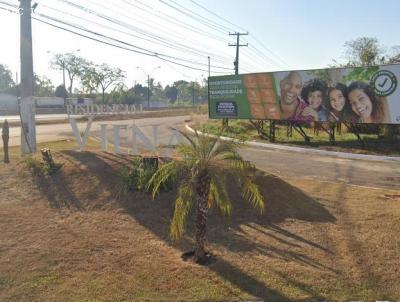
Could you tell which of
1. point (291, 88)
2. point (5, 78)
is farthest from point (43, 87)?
point (291, 88)

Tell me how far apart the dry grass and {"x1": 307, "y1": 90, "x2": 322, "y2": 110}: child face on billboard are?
11.9 meters

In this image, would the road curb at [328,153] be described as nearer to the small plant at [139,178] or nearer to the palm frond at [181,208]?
the small plant at [139,178]

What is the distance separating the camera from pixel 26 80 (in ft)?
45.2

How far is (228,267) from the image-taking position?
6.30 m

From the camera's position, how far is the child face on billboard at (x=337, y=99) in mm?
20891

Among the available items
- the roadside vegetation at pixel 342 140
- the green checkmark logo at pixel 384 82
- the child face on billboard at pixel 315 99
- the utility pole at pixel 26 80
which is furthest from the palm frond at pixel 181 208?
the child face on billboard at pixel 315 99

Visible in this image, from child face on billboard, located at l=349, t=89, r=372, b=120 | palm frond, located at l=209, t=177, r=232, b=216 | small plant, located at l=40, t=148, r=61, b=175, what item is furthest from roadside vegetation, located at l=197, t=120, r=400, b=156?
palm frond, located at l=209, t=177, r=232, b=216

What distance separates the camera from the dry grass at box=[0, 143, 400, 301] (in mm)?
5594

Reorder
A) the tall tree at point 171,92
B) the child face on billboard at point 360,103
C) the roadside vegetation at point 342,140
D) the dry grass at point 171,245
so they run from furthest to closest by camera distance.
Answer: the tall tree at point 171,92 → the roadside vegetation at point 342,140 → the child face on billboard at point 360,103 → the dry grass at point 171,245

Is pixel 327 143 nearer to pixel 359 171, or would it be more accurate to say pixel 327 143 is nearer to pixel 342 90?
pixel 342 90

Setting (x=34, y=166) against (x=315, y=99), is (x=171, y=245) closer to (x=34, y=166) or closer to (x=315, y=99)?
(x=34, y=166)

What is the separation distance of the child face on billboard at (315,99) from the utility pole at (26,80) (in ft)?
46.6

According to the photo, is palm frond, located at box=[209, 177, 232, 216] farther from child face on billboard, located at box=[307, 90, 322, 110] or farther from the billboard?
child face on billboard, located at box=[307, 90, 322, 110]

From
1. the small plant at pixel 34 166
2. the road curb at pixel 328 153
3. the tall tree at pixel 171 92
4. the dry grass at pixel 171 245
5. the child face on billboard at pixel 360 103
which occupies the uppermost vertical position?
the tall tree at pixel 171 92
